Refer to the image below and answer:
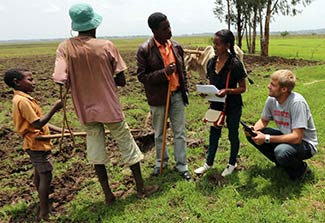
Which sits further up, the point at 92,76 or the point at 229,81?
the point at 92,76

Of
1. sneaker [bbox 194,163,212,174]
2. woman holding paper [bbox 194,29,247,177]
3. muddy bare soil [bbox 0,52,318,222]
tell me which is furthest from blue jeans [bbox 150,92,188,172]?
muddy bare soil [bbox 0,52,318,222]

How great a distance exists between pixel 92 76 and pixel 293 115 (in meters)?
2.29

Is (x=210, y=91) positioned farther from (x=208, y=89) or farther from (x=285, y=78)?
(x=285, y=78)

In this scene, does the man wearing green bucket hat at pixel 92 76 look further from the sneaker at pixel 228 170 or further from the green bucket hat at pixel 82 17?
the sneaker at pixel 228 170

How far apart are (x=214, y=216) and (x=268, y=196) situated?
72 centimetres

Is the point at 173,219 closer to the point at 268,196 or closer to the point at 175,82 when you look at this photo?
the point at 268,196

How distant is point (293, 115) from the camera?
3.96 metres

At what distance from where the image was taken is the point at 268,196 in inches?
155

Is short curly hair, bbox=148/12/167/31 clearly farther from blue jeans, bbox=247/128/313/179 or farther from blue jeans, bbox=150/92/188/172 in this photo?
blue jeans, bbox=247/128/313/179

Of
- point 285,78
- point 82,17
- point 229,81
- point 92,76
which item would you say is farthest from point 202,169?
point 82,17

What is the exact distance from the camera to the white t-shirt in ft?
12.8

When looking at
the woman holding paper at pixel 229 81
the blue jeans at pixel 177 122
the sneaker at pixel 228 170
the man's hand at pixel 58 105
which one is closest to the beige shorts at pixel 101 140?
the man's hand at pixel 58 105

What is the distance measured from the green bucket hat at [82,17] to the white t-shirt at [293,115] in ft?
7.64

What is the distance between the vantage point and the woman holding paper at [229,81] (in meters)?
4.15
